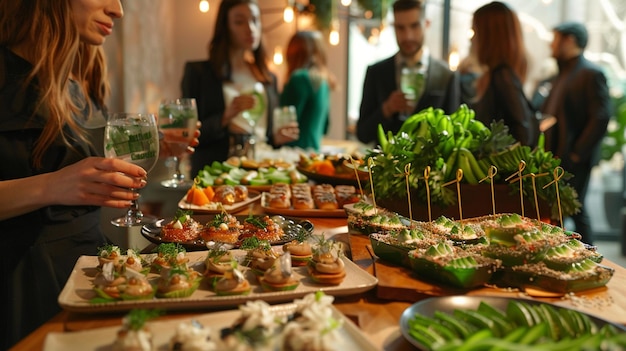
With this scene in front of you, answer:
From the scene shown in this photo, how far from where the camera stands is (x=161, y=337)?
1.22 metres

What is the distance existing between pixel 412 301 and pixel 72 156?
1427 millimetres

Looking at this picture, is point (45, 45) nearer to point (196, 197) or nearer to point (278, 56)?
point (196, 197)

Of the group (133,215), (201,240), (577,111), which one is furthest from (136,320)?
(577,111)

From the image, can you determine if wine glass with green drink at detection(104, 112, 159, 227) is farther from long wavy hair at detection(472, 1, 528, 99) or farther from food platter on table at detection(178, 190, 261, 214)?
long wavy hair at detection(472, 1, 528, 99)

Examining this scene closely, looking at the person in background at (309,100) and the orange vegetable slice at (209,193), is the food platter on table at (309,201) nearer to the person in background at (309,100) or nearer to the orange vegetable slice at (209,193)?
the orange vegetable slice at (209,193)

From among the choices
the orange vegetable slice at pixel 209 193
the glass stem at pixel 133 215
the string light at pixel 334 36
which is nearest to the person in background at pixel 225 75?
the orange vegetable slice at pixel 209 193

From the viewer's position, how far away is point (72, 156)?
240cm

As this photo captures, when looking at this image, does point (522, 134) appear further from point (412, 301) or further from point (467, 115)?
point (412, 301)

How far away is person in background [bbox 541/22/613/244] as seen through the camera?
6.22 metres

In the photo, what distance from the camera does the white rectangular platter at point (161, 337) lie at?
1.18m

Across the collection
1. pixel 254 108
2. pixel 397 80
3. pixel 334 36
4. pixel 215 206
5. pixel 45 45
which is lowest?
pixel 215 206

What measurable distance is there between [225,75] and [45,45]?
2.90 metres

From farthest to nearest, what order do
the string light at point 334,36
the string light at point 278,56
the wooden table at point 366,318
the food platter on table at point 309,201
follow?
the string light at point 278,56 → the string light at point 334,36 → the food platter on table at point 309,201 → the wooden table at point 366,318

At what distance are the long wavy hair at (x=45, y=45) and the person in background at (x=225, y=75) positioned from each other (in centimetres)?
234
